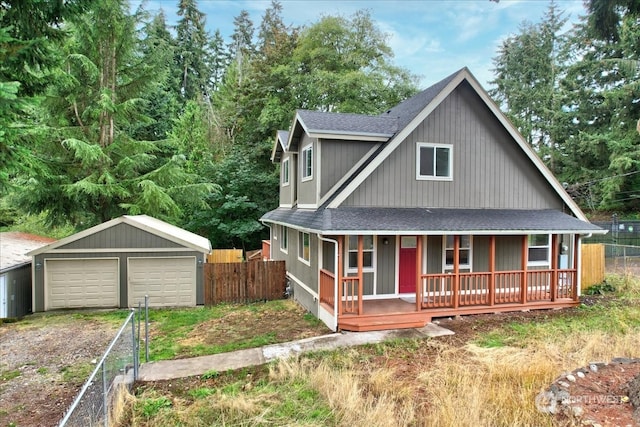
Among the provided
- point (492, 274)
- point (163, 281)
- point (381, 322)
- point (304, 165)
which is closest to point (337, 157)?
point (304, 165)

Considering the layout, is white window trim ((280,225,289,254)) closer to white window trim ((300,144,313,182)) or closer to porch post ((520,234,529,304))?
white window trim ((300,144,313,182))

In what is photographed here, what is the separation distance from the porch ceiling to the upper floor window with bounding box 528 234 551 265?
101 cm

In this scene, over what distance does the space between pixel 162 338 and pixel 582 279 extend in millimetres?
13508

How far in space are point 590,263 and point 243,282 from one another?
1216 centimetres

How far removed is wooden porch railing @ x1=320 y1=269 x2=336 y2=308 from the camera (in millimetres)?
8984

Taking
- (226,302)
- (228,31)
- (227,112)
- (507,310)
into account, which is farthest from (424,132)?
(228,31)

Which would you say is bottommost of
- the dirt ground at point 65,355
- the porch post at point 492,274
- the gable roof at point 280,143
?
the dirt ground at point 65,355

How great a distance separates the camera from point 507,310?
9.89m

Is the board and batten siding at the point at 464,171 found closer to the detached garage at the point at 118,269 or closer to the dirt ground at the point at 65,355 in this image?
the dirt ground at the point at 65,355

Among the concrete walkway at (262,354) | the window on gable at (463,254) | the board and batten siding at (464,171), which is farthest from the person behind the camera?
the window on gable at (463,254)

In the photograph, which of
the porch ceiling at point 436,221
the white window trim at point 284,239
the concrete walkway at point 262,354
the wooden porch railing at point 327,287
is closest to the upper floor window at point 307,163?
the porch ceiling at point 436,221

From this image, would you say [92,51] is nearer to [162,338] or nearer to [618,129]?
[162,338]

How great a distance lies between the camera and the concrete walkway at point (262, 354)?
649 cm

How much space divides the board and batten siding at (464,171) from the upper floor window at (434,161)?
123mm
